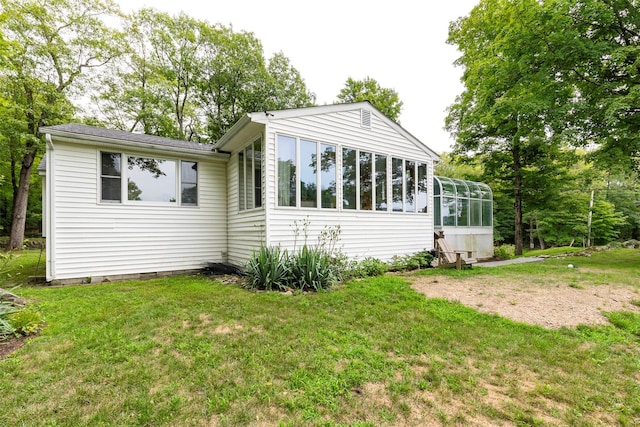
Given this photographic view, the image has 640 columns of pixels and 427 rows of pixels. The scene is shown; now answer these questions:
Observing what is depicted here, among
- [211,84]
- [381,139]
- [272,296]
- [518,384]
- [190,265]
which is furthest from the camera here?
[211,84]

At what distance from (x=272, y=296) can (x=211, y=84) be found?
18.7m

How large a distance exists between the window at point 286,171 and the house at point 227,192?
0.08 feet

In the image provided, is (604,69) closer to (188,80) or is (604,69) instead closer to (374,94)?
(374,94)

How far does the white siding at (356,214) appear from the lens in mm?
6359

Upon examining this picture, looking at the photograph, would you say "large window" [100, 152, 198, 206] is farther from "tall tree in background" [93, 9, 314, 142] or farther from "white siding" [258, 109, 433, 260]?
"tall tree in background" [93, 9, 314, 142]

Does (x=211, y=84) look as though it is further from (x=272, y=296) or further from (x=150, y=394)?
(x=150, y=394)

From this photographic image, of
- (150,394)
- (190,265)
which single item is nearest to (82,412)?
(150,394)

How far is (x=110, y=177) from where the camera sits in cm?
678

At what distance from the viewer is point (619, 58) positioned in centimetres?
797

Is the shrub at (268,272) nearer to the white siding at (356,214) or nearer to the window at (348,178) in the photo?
the white siding at (356,214)

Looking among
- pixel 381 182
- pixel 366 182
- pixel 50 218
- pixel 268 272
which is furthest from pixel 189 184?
pixel 381 182

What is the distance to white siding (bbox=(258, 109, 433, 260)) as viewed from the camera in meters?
6.36

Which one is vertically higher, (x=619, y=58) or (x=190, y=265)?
(x=619, y=58)

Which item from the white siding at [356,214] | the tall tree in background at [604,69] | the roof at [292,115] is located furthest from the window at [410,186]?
the tall tree in background at [604,69]
